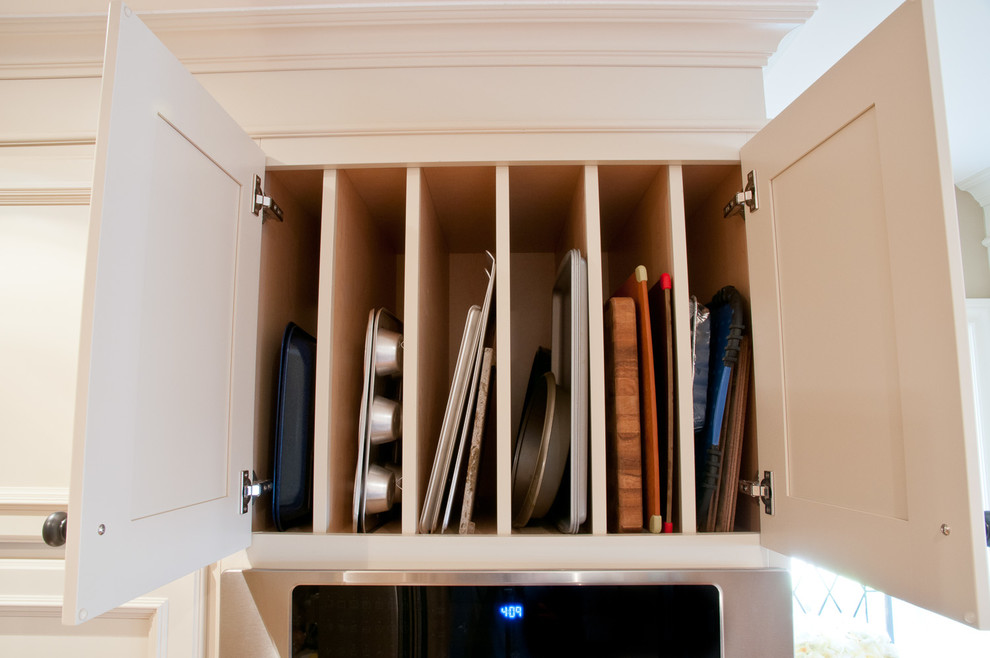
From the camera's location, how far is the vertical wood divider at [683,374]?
2.74 ft

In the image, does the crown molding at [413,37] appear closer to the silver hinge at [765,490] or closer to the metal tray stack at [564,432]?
the metal tray stack at [564,432]

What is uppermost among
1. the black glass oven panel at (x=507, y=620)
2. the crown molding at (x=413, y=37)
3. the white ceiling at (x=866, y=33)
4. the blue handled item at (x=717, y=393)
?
the white ceiling at (x=866, y=33)

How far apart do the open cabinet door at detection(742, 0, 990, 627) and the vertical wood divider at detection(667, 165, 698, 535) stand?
101 mm

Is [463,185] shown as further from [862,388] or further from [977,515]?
[977,515]

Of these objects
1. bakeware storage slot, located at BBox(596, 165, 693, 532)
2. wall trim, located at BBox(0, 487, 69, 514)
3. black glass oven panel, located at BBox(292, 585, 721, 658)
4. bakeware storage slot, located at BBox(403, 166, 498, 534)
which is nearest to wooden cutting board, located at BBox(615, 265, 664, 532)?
bakeware storage slot, located at BBox(596, 165, 693, 532)

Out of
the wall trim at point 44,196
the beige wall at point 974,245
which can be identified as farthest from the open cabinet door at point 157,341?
the beige wall at point 974,245

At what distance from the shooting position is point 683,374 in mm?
844

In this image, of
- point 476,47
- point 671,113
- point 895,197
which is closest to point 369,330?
point 476,47

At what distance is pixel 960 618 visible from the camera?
52 cm

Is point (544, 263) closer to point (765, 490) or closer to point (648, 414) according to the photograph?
point (648, 414)

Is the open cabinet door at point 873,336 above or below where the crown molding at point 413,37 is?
below

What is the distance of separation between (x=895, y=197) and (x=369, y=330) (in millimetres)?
702

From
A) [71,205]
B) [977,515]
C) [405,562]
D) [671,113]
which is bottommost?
[405,562]

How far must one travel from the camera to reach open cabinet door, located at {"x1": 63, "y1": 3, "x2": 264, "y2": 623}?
1.73ft
